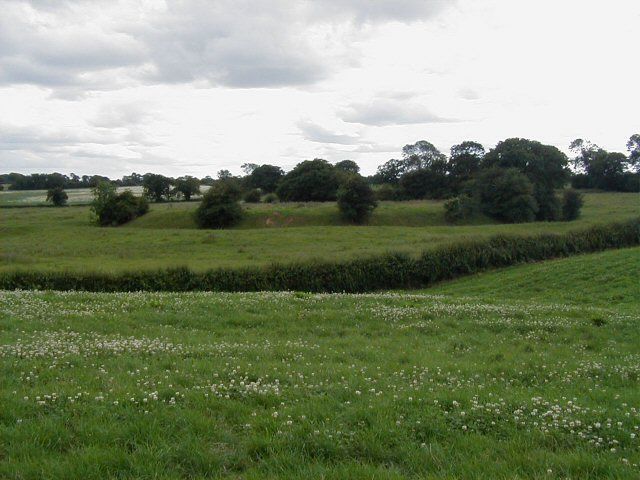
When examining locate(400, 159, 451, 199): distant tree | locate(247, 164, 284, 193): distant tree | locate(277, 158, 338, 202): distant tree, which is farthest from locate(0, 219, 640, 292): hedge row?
locate(247, 164, 284, 193): distant tree

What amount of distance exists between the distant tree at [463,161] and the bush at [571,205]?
25479mm

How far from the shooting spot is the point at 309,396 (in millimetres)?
8359

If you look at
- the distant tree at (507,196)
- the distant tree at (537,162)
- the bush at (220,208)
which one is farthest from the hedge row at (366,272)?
the bush at (220,208)

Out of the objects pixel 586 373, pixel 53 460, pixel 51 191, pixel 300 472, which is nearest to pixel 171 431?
pixel 53 460

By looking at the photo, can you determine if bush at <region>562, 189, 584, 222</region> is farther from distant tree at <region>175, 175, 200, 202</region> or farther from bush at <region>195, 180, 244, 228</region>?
distant tree at <region>175, 175, 200, 202</region>

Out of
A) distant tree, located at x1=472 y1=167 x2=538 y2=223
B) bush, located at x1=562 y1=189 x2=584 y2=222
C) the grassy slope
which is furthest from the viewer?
bush, located at x1=562 y1=189 x2=584 y2=222

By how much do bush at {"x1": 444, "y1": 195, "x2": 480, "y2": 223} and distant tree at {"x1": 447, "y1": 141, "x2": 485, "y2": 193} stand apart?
23.6 metres

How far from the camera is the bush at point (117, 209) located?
86375 millimetres

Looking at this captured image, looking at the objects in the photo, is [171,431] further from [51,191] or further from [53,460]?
[51,191]

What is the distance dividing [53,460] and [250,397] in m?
2.93

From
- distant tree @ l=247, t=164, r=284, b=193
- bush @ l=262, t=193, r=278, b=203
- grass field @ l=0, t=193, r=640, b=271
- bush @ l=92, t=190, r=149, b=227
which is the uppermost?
distant tree @ l=247, t=164, r=284, b=193

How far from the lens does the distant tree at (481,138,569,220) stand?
311 ft

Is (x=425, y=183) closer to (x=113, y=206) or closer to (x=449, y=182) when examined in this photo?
(x=449, y=182)

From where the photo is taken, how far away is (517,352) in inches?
Answer: 497
